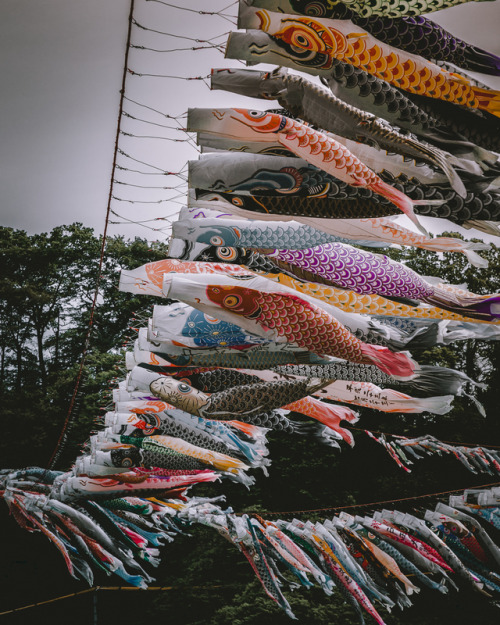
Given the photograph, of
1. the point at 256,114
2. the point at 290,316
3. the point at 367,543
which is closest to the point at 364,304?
the point at 290,316

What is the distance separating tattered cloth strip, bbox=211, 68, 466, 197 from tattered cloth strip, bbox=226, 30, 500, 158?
0.34 feet

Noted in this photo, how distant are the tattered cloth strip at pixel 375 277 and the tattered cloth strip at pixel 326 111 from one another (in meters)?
1.18

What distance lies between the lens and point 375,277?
175 inches

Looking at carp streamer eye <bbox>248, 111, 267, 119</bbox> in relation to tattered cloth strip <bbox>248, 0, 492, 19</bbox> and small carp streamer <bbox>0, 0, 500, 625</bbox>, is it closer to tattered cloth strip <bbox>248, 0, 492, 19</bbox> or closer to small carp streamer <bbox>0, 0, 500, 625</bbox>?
small carp streamer <bbox>0, 0, 500, 625</bbox>

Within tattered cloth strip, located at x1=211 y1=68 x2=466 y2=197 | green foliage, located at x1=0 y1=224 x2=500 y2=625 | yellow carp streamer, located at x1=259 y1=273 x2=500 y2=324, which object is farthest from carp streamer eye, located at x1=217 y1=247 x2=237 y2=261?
green foliage, located at x1=0 y1=224 x2=500 y2=625

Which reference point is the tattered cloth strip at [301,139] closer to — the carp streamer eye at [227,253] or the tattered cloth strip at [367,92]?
the tattered cloth strip at [367,92]

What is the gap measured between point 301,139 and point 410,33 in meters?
0.77

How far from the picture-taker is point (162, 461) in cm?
617

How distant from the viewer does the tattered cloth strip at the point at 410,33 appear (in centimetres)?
284

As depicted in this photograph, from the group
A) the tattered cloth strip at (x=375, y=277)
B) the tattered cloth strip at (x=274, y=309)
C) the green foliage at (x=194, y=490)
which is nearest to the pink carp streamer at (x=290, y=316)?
the tattered cloth strip at (x=274, y=309)

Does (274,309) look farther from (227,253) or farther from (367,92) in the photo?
(367,92)

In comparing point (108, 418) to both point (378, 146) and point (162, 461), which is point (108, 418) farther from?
point (378, 146)

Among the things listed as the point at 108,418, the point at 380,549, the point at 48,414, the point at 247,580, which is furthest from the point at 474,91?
the point at 48,414

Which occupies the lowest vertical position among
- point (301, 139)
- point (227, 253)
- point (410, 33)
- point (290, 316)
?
point (290, 316)
